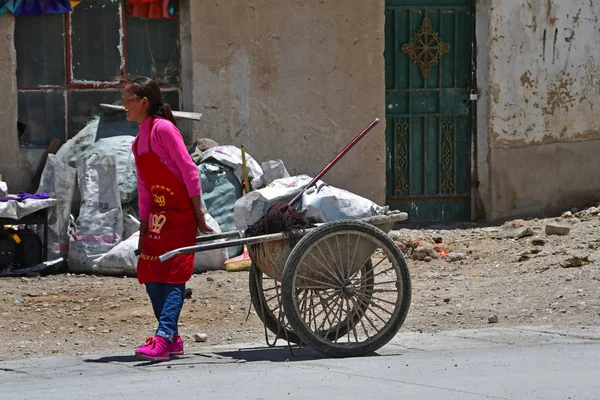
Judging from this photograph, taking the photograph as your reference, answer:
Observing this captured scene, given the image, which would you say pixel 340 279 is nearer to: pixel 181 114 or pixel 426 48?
pixel 181 114

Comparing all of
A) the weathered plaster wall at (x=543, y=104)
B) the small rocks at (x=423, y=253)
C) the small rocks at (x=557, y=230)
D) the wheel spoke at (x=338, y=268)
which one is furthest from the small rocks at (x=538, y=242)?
the wheel spoke at (x=338, y=268)

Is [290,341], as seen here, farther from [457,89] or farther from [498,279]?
[457,89]

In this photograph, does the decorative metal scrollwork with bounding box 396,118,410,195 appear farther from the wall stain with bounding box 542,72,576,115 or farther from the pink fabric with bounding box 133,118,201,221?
the pink fabric with bounding box 133,118,201,221

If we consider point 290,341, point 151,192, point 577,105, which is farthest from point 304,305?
point 577,105

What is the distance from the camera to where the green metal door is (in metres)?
12.2

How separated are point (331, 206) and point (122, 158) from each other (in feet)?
12.2

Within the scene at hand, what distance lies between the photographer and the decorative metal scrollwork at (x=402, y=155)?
1229cm

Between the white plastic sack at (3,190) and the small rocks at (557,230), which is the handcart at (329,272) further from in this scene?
the small rocks at (557,230)

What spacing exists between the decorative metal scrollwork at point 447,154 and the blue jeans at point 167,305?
20.7 feet

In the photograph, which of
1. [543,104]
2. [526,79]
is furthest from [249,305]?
[543,104]

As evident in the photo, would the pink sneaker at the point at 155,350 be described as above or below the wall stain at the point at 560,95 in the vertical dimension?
below

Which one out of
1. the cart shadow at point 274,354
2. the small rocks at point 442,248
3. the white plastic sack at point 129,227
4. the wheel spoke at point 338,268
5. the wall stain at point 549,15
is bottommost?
the cart shadow at point 274,354

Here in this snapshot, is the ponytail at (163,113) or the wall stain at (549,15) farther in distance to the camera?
the wall stain at (549,15)

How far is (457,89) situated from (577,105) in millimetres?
1420
